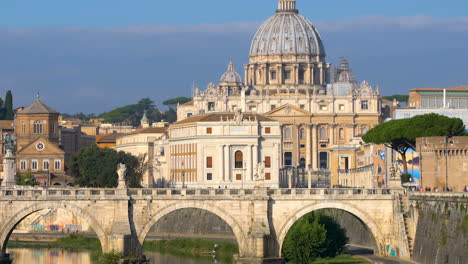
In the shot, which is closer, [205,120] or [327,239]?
[327,239]

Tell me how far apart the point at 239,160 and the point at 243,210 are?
53.6 metres

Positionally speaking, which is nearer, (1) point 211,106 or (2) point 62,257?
(2) point 62,257

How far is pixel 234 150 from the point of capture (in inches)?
5148

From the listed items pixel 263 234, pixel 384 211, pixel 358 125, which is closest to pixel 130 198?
pixel 263 234

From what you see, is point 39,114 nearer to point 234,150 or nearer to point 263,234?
point 234,150

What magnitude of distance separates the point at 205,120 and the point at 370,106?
2173 inches

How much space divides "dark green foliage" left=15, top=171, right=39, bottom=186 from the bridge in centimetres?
5188

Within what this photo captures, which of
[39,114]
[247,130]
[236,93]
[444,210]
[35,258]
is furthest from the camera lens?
[236,93]

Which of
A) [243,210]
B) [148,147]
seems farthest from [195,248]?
[148,147]

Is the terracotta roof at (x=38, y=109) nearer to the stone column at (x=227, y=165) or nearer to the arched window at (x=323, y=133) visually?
the stone column at (x=227, y=165)

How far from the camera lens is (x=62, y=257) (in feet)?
294

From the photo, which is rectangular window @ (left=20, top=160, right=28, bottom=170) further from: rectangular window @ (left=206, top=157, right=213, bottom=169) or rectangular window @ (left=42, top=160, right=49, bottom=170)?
rectangular window @ (left=206, top=157, right=213, bottom=169)

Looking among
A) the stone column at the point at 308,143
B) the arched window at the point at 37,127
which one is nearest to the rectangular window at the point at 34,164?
the arched window at the point at 37,127

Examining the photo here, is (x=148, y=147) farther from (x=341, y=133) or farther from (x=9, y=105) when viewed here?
(x=341, y=133)
